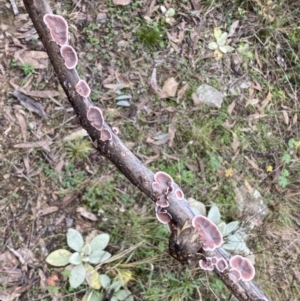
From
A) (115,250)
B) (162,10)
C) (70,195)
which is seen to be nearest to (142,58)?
(162,10)

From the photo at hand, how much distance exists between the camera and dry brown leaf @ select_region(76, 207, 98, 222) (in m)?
2.55

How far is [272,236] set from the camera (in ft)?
9.15

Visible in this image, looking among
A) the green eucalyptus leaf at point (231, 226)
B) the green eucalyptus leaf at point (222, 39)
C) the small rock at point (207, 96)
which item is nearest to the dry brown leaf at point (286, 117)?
the small rock at point (207, 96)

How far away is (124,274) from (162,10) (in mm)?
1797

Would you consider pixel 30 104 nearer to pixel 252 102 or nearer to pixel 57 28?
pixel 57 28

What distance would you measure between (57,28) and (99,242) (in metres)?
1.31

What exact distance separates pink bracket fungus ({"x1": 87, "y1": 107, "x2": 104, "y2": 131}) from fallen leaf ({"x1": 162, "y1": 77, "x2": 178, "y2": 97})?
1340mm

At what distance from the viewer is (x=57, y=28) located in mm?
1611

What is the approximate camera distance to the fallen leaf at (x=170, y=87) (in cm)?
292

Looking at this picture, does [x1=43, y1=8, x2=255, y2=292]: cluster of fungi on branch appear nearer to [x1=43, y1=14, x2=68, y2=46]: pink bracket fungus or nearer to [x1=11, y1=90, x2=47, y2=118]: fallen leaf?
[x1=43, y1=14, x2=68, y2=46]: pink bracket fungus

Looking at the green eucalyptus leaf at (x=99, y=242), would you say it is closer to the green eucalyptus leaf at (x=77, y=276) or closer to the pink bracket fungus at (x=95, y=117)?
the green eucalyptus leaf at (x=77, y=276)

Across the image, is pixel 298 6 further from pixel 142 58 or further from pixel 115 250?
pixel 115 250

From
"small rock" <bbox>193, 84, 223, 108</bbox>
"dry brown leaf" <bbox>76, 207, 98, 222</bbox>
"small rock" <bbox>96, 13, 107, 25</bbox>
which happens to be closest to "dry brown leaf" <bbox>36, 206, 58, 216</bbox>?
"dry brown leaf" <bbox>76, 207, 98, 222</bbox>

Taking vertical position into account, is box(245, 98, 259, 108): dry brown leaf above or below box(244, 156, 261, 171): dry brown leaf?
above
